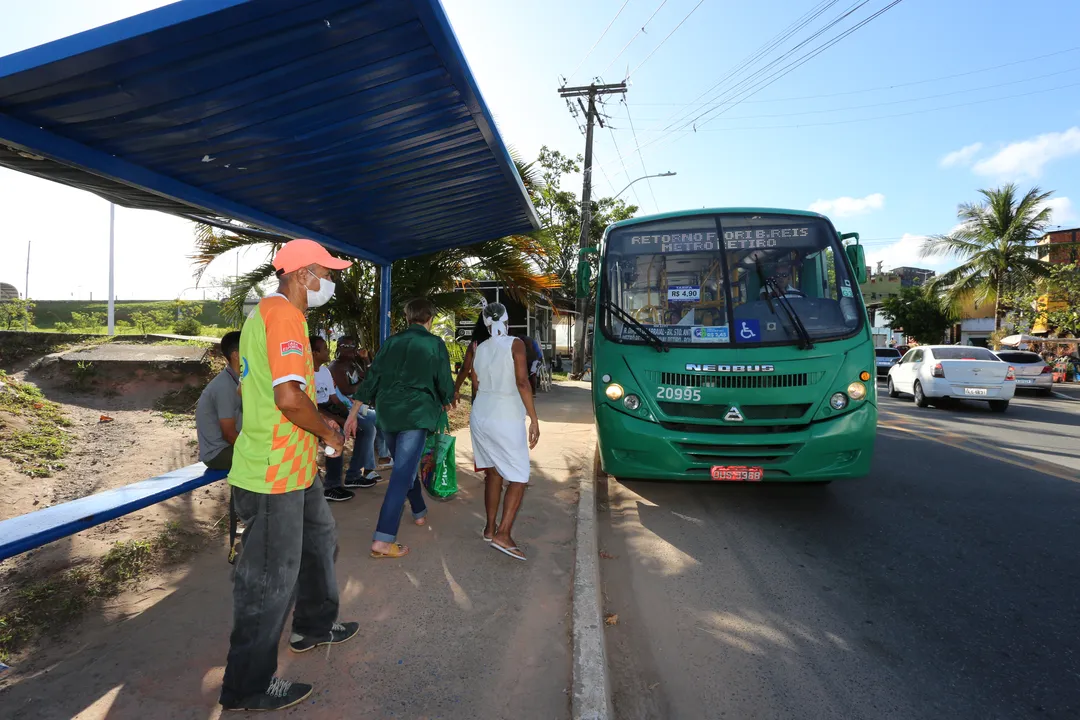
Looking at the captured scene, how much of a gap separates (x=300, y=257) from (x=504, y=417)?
74.6 inches

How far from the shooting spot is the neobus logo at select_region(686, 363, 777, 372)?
4.84 metres

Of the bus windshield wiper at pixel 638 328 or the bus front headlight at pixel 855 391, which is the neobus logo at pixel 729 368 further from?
the bus front headlight at pixel 855 391

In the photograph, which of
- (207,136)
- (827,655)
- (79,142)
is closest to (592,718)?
(827,655)

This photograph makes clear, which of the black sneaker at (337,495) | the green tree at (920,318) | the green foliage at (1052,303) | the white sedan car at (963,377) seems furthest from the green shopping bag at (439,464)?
the green tree at (920,318)

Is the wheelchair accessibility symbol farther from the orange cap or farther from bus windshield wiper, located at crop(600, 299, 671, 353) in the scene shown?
the orange cap

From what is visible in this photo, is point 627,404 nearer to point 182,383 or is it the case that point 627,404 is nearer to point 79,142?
point 79,142

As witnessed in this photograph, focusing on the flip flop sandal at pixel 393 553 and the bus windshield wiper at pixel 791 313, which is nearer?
the flip flop sandal at pixel 393 553

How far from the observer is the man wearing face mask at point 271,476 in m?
2.28

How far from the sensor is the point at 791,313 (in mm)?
5105

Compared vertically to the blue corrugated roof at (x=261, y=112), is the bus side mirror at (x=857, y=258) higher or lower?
lower

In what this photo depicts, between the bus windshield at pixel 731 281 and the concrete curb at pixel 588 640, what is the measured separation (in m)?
2.01

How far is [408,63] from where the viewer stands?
322 cm

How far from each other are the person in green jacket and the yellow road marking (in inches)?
267

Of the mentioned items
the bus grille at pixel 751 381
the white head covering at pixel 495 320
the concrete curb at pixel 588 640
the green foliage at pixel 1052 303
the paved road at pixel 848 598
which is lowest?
the paved road at pixel 848 598
